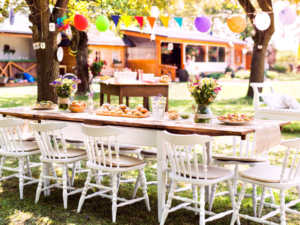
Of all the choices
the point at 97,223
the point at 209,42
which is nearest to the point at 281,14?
the point at 97,223

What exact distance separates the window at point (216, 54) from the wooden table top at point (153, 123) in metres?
20.5

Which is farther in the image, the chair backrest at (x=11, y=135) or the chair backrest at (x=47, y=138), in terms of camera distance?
the chair backrest at (x=11, y=135)

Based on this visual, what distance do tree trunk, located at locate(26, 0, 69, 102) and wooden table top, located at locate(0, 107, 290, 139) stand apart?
1915mm

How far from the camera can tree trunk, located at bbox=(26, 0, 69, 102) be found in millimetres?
5723

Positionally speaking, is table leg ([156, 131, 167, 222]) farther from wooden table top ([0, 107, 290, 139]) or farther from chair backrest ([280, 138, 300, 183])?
chair backrest ([280, 138, 300, 183])

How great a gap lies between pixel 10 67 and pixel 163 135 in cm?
1495

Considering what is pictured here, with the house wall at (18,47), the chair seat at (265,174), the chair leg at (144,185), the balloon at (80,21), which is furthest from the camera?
the house wall at (18,47)

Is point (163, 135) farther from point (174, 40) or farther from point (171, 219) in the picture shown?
point (174, 40)

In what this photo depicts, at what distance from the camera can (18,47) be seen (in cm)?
1809

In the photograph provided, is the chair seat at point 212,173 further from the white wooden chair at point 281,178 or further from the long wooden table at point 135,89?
the long wooden table at point 135,89

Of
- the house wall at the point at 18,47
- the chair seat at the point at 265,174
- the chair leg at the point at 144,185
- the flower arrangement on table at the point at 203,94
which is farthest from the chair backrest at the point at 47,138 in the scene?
the house wall at the point at 18,47

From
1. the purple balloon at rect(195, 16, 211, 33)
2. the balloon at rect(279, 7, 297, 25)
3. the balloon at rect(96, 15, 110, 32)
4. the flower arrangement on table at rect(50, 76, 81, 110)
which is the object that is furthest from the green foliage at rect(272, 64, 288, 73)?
the flower arrangement on table at rect(50, 76, 81, 110)

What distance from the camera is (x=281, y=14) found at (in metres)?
5.67

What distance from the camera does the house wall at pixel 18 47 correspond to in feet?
57.3
